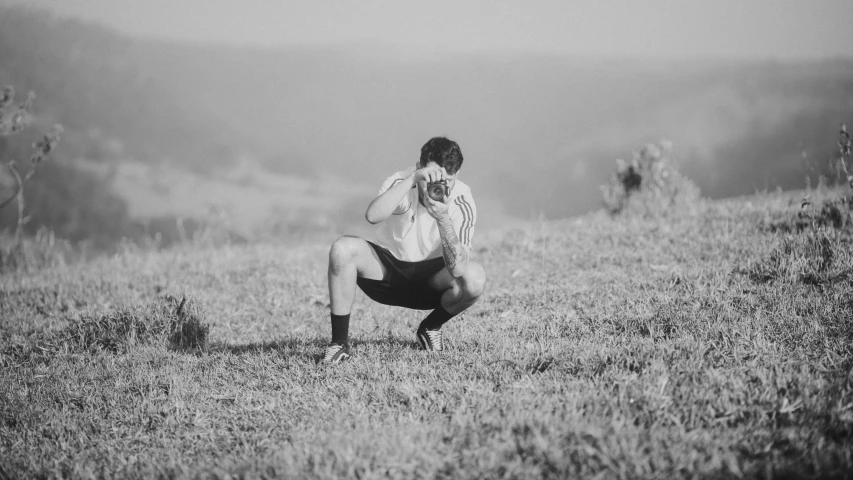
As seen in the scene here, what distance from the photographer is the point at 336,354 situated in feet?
13.8

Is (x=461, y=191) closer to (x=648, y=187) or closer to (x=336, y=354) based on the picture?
(x=336, y=354)

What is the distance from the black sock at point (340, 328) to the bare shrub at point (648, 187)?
841cm

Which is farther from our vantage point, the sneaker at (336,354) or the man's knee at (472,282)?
the sneaker at (336,354)

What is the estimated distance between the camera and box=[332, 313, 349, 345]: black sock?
13.8ft

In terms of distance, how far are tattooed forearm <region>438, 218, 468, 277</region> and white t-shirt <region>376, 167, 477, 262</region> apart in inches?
4.6

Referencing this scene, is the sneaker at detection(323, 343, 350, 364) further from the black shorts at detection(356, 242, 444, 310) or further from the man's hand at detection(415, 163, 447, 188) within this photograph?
the man's hand at detection(415, 163, 447, 188)

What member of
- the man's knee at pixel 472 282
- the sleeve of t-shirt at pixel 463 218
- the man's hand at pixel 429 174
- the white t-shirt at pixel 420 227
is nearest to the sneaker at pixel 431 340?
the man's knee at pixel 472 282

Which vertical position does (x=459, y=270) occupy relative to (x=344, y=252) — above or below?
below

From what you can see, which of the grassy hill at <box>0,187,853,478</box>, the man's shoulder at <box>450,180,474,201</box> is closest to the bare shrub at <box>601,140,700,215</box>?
the grassy hill at <box>0,187,853,478</box>

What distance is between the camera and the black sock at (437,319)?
4281mm

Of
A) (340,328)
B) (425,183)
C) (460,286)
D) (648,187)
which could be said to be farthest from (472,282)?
(648,187)

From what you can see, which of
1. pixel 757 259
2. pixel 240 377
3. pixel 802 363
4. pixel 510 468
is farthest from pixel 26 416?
pixel 757 259

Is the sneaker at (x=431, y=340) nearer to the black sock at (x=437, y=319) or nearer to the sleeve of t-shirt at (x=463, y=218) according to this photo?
the black sock at (x=437, y=319)

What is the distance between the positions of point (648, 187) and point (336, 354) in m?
9.45
